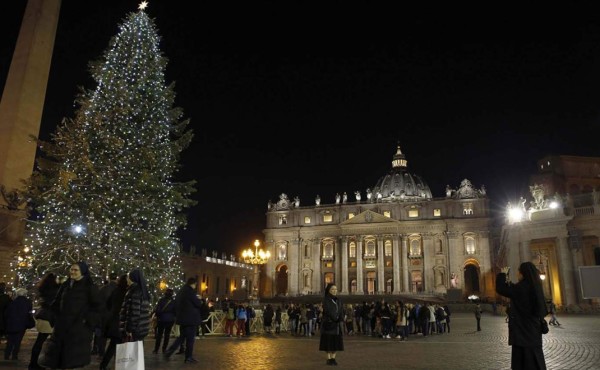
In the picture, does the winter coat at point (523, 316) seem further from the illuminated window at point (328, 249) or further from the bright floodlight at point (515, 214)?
the illuminated window at point (328, 249)

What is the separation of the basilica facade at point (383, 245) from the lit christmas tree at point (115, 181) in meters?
59.2

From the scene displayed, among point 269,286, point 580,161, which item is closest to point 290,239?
point 269,286

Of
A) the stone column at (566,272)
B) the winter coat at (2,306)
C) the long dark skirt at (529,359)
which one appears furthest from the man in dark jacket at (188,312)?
the stone column at (566,272)

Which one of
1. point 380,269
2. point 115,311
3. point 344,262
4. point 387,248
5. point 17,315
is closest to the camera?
point 115,311

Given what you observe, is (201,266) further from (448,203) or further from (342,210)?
(448,203)

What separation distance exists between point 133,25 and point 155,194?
604 cm

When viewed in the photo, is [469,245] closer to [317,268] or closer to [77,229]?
[317,268]

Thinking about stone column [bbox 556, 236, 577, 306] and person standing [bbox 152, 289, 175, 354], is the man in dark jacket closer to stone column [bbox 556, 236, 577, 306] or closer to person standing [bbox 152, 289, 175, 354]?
person standing [bbox 152, 289, 175, 354]

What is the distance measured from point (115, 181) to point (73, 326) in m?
9.56

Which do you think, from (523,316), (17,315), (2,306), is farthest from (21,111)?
(523,316)

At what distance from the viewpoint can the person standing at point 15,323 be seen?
30.3 ft

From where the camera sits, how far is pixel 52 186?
14273 mm

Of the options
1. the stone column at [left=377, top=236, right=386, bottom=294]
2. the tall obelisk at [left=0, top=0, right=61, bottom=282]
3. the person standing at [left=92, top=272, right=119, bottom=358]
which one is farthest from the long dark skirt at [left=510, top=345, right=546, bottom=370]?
the stone column at [left=377, top=236, right=386, bottom=294]

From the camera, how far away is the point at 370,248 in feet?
255
